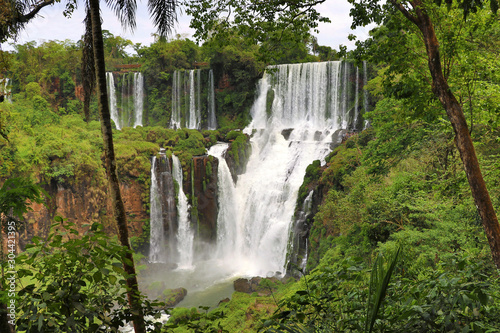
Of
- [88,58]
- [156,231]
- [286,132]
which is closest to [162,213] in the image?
[156,231]

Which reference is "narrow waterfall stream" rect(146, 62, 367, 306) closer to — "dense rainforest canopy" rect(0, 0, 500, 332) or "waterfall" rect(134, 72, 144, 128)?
"dense rainforest canopy" rect(0, 0, 500, 332)

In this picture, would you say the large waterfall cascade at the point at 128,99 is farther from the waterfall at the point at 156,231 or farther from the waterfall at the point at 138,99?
the waterfall at the point at 156,231

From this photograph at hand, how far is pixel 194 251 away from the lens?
21.6 m

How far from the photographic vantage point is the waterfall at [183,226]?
21422 millimetres

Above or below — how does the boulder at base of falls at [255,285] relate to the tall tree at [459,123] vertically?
below

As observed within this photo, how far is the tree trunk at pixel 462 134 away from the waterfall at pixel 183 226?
18.5 m

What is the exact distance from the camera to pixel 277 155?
23.7 m

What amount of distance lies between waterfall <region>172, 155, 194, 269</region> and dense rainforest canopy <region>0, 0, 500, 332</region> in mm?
1149

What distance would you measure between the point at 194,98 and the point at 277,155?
10.7 metres

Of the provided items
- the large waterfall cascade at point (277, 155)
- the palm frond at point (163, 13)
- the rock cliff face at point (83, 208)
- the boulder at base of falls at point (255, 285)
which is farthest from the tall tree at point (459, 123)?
the rock cliff face at point (83, 208)

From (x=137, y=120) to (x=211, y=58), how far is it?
910 centimetres

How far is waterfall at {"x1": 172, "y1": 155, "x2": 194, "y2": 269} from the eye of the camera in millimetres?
21422

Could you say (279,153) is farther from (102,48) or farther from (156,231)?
(102,48)

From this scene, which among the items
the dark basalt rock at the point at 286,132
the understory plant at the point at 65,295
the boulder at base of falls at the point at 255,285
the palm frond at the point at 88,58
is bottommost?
the boulder at base of falls at the point at 255,285
